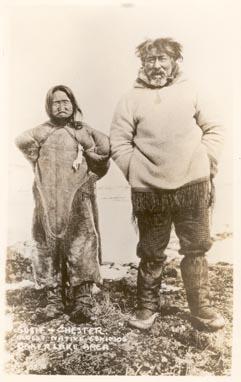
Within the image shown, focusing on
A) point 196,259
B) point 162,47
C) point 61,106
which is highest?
point 162,47

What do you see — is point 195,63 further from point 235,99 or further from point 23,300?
point 23,300

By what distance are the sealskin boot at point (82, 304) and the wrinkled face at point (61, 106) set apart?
326mm

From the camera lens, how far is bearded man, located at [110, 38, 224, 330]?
81 cm

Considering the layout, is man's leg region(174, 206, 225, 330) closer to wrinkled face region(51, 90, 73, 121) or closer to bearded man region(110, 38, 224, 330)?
bearded man region(110, 38, 224, 330)

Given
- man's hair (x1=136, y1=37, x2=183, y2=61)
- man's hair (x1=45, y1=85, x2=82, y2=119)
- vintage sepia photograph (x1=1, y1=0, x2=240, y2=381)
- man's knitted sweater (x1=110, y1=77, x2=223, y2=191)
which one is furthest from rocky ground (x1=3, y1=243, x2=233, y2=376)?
man's hair (x1=136, y1=37, x2=183, y2=61)

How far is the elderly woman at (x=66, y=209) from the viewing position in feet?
2.69

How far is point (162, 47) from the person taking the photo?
2.71 feet

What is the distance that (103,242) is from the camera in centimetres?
82

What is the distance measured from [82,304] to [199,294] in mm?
223

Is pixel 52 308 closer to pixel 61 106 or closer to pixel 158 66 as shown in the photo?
pixel 61 106

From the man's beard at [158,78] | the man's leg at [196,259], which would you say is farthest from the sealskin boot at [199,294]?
the man's beard at [158,78]

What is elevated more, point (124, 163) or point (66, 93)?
point (66, 93)

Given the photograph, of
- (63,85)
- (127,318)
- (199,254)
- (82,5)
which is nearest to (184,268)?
(199,254)

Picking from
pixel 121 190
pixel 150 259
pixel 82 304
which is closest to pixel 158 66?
pixel 121 190
